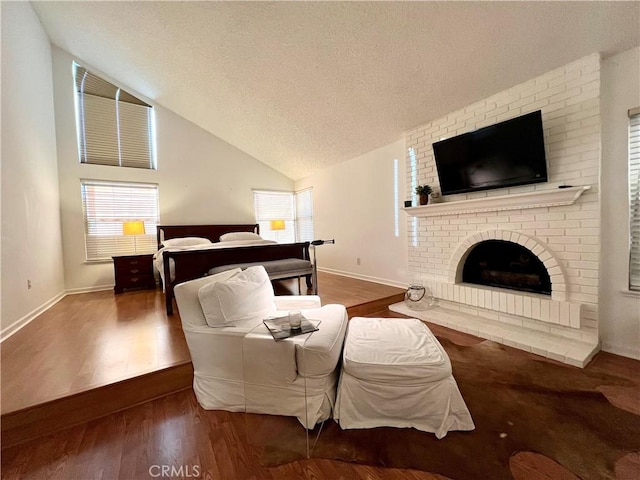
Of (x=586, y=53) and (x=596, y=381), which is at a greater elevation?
(x=586, y=53)

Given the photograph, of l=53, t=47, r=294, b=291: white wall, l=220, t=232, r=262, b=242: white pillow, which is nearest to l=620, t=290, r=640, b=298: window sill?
l=220, t=232, r=262, b=242: white pillow

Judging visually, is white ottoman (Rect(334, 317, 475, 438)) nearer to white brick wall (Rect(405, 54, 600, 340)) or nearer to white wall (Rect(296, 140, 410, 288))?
white brick wall (Rect(405, 54, 600, 340))

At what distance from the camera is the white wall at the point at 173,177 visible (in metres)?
3.95

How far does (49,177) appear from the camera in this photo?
3.52 meters

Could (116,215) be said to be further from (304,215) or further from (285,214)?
(304,215)


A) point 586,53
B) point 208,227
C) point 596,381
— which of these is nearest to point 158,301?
point 208,227

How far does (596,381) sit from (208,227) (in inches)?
215

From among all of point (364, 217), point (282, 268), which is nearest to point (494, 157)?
point (364, 217)

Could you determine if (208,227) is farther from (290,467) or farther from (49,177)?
(290,467)

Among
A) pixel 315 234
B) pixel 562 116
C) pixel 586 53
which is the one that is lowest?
pixel 315 234

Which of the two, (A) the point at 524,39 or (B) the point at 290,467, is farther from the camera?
(A) the point at 524,39

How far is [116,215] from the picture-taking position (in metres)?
4.36

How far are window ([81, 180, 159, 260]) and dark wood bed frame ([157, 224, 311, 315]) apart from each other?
0.29 metres

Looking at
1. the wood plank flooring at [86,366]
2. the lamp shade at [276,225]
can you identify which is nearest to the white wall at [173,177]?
the lamp shade at [276,225]
